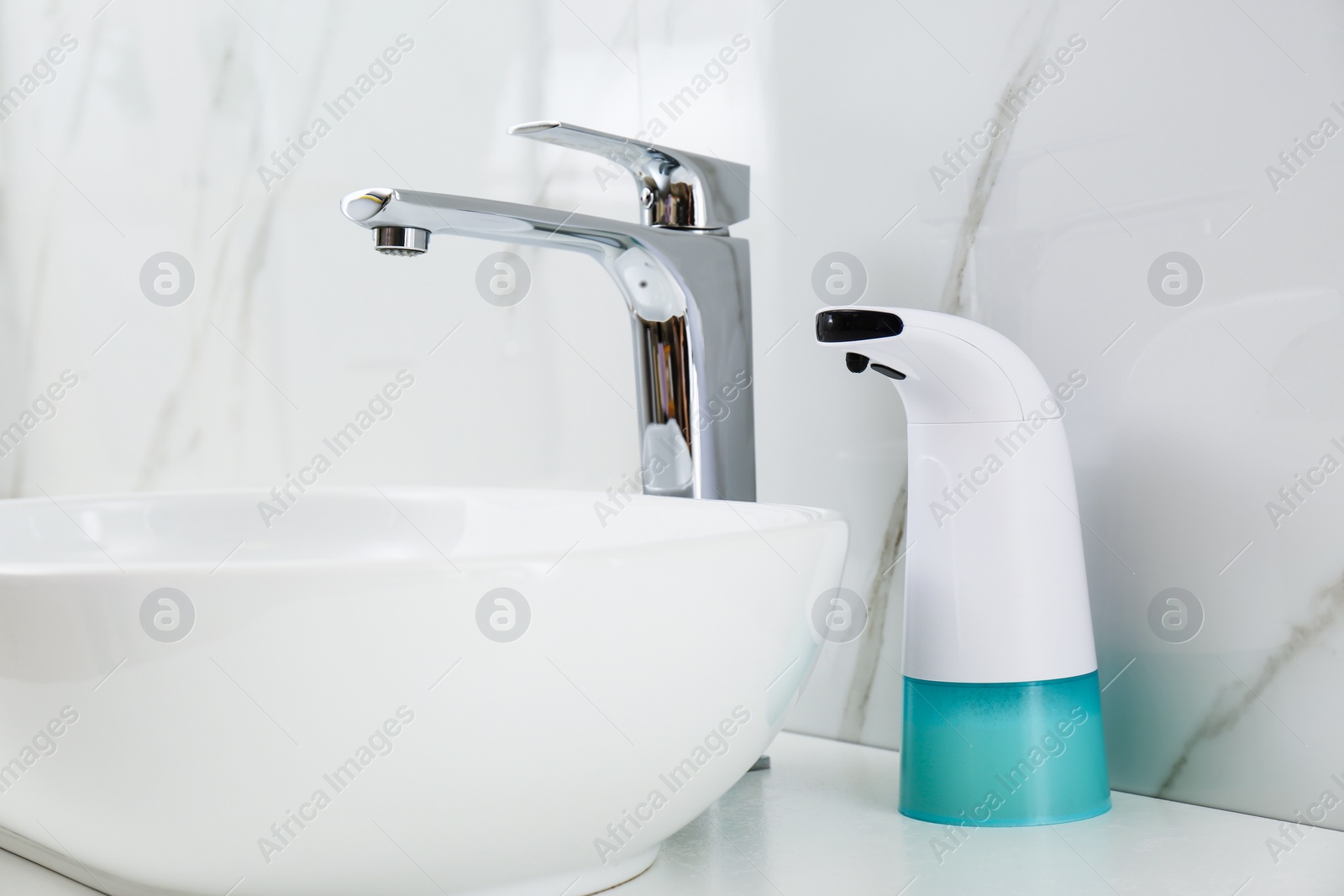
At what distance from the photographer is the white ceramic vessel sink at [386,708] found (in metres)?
0.33

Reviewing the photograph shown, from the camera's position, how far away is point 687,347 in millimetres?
622

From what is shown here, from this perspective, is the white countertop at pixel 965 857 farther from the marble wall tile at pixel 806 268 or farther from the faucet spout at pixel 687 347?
the faucet spout at pixel 687 347

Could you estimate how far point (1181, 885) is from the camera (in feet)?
1.40

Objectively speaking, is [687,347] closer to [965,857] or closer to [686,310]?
[686,310]

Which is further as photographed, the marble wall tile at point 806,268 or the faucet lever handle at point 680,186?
the faucet lever handle at point 680,186

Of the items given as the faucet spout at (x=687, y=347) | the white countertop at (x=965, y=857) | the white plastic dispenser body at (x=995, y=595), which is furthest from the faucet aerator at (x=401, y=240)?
the white countertop at (x=965, y=857)

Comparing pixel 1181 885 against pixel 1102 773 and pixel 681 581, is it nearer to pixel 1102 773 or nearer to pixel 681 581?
pixel 1102 773

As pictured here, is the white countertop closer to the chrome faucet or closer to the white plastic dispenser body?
the white plastic dispenser body

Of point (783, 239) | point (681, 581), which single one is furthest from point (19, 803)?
point (783, 239)

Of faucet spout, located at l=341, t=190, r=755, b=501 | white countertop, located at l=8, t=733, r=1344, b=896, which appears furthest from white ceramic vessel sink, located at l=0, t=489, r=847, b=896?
faucet spout, located at l=341, t=190, r=755, b=501

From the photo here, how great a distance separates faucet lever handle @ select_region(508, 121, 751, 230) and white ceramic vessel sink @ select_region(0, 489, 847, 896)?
262mm

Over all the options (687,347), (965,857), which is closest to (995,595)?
(965,857)

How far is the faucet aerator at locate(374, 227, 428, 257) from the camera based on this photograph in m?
0.53

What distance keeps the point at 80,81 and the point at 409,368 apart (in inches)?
18.7
